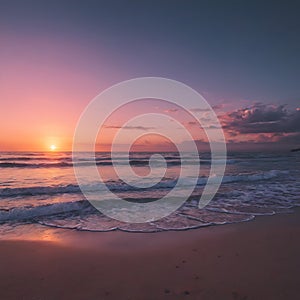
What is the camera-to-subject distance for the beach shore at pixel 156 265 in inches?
145

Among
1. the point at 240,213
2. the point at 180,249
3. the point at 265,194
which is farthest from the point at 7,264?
the point at 265,194

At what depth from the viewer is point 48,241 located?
582 cm

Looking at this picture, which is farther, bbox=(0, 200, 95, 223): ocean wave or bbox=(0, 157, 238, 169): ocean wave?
bbox=(0, 157, 238, 169): ocean wave

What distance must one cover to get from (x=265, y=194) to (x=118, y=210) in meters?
7.26

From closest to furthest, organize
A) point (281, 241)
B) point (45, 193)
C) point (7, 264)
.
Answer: point (7, 264), point (281, 241), point (45, 193)

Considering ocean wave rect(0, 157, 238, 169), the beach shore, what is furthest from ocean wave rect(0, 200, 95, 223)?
ocean wave rect(0, 157, 238, 169)

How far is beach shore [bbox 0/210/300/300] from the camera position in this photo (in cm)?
369

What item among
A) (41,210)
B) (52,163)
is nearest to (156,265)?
(41,210)

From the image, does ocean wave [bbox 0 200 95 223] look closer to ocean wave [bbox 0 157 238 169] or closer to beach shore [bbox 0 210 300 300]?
beach shore [bbox 0 210 300 300]

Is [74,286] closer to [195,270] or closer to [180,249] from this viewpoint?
[195,270]

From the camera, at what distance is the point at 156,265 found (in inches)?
179

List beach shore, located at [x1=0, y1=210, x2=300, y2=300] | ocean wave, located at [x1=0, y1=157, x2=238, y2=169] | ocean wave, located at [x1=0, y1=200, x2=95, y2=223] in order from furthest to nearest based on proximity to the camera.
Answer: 1. ocean wave, located at [x1=0, y1=157, x2=238, y2=169]
2. ocean wave, located at [x1=0, y1=200, x2=95, y2=223]
3. beach shore, located at [x1=0, y1=210, x2=300, y2=300]

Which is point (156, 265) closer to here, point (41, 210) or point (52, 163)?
point (41, 210)

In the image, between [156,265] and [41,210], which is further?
[41,210]
